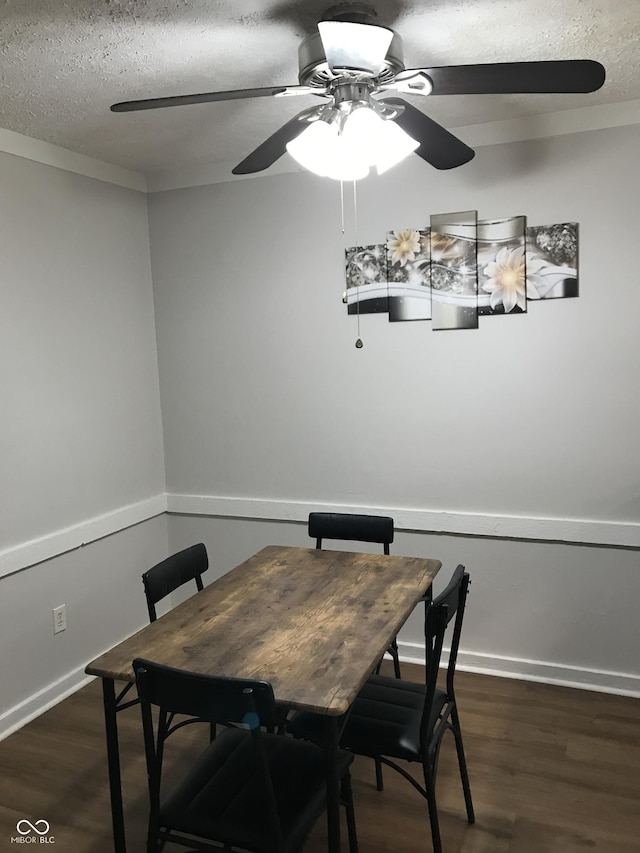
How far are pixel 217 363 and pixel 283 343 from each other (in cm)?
41

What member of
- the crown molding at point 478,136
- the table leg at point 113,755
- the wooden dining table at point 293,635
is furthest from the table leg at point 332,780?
the crown molding at point 478,136

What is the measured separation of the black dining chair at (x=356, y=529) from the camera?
9.44 feet

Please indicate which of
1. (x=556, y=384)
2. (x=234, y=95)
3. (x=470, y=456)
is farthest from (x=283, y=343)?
(x=234, y=95)

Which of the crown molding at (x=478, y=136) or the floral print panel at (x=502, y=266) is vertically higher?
the crown molding at (x=478, y=136)

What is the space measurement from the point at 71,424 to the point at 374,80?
6.94ft

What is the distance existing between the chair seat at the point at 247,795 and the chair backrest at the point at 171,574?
22.0 inches

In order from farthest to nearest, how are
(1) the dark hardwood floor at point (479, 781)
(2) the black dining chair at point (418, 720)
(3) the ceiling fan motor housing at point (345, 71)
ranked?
(1) the dark hardwood floor at point (479, 781)
(2) the black dining chair at point (418, 720)
(3) the ceiling fan motor housing at point (345, 71)

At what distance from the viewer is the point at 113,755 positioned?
194 cm

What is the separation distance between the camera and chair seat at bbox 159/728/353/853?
168 cm

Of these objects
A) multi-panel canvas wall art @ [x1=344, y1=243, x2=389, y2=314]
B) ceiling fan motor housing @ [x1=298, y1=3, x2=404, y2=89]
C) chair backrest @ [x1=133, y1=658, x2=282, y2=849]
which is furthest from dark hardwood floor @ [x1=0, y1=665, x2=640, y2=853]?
ceiling fan motor housing @ [x1=298, y1=3, x2=404, y2=89]

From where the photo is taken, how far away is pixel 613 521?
3018mm

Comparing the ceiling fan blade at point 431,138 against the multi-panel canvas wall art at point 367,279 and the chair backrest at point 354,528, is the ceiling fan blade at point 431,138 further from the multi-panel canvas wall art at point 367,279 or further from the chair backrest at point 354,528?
the chair backrest at point 354,528

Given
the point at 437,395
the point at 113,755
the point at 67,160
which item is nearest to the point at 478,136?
the point at 437,395

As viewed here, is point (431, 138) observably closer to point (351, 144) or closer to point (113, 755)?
point (351, 144)
